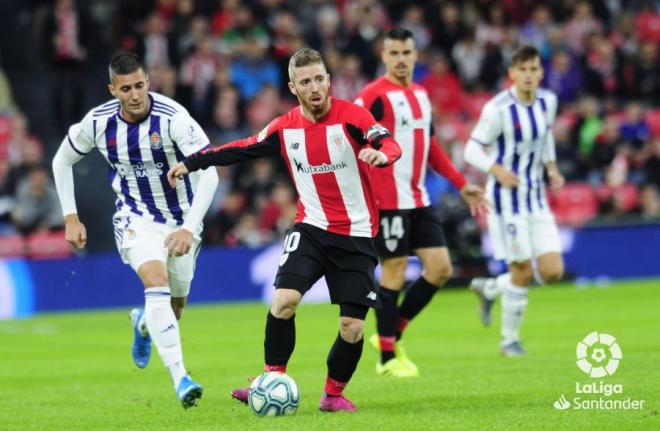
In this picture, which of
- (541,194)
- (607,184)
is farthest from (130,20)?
(541,194)

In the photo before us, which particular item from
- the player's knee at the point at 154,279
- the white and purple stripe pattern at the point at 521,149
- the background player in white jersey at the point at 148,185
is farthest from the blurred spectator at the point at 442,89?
the player's knee at the point at 154,279

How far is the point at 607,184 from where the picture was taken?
71.8 feet

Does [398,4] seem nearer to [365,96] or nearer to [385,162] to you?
[365,96]

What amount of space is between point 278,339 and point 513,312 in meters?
4.03

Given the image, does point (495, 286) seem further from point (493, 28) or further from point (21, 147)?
point (493, 28)

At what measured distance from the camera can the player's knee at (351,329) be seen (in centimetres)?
837

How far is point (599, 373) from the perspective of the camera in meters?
9.60

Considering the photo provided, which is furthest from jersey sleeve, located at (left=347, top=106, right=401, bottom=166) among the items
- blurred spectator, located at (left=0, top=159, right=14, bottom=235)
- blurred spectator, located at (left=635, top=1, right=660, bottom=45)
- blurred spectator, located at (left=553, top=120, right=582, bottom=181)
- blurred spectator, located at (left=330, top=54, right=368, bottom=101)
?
blurred spectator, located at (left=635, top=1, right=660, bottom=45)

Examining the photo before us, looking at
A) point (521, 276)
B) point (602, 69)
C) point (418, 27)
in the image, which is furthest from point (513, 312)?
point (602, 69)

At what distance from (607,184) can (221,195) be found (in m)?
6.46

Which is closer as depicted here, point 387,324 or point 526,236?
point 387,324

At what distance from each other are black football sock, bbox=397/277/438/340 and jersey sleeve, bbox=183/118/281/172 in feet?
9.56

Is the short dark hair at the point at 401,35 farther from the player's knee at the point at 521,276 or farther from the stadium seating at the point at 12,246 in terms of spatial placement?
the stadium seating at the point at 12,246

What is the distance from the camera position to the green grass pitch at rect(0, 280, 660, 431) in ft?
26.2
